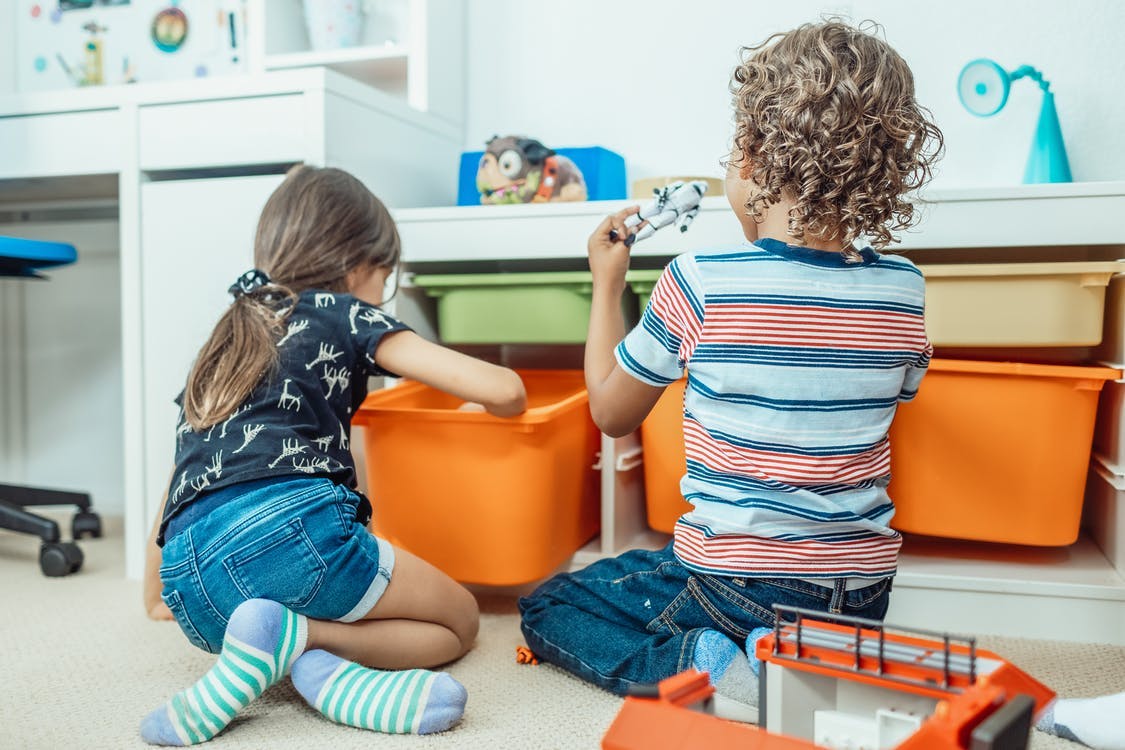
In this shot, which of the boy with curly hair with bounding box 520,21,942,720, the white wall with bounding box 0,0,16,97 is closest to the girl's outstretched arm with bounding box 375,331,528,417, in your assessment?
the boy with curly hair with bounding box 520,21,942,720

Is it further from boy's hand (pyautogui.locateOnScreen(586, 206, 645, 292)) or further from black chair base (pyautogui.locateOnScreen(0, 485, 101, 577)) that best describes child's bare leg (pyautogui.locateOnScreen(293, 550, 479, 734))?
black chair base (pyautogui.locateOnScreen(0, 485, 101, 577))

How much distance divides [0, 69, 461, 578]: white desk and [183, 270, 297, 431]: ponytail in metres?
0.41

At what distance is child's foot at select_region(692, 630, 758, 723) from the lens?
960 millimetres

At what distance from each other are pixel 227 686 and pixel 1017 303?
3.43ft

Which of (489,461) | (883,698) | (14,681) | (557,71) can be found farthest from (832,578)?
(557,71)

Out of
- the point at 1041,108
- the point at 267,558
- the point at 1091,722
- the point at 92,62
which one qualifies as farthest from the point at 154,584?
the point at 1041,108

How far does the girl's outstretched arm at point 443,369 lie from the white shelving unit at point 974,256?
0.29 m

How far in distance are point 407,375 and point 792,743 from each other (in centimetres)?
71

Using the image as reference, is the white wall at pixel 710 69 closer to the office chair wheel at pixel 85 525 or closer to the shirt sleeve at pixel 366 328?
the shirt sleeve at pixel 366 328

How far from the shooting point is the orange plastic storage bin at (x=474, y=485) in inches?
50.7

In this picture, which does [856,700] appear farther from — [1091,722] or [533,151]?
[533,151]

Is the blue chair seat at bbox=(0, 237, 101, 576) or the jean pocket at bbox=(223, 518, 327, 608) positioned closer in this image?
the jean pocket at bbox=(223, 518, 327, 608)

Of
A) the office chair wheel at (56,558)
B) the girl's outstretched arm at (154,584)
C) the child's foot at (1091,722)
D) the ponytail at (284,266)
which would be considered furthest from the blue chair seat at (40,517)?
the child's foot at (1091,722)

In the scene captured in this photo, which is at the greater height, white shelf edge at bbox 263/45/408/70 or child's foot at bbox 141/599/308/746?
white shelf edge at bbox 263/45/408/70
